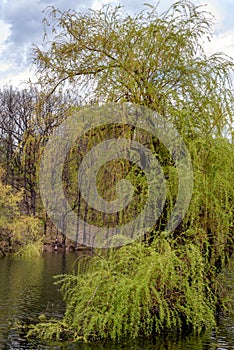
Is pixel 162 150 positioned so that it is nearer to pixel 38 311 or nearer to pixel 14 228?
pixel 38 311

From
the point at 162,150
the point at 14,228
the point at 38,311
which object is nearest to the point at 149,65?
the point at 162,150

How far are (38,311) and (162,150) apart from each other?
5.97 meters

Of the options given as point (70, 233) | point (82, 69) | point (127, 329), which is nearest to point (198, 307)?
point (127, 329)

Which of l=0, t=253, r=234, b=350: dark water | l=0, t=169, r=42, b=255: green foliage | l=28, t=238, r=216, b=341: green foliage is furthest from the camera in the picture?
l=0, t=169, r=42, b=255: green foliage

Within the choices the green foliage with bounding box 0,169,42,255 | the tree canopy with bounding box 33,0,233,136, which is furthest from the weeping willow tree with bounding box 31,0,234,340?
the green foliage with bounding box 0,169,42,255

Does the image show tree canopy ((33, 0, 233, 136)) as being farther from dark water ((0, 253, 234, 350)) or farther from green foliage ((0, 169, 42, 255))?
green foliage ((0, 169, 42, 255))

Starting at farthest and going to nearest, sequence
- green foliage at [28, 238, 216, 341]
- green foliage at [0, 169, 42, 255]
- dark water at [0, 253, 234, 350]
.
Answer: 1. green foliage at [0, 169, 42, 255]
2. dark water at [0, 253, 234, 350]
3. green foliage at [28, 238, 216, 341]

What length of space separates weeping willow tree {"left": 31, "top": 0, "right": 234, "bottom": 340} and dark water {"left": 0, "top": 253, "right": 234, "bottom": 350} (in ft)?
1.15

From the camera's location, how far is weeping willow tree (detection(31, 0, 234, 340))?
10766 millimetres

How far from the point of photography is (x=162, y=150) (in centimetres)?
1205

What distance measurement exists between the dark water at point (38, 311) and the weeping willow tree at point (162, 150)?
0.35 m

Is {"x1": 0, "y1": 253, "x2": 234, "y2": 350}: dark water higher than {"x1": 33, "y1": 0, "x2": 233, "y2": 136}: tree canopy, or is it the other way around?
{"x1": 33, "y1": 0, "x2": 233, "y2": 136}: tree canopy

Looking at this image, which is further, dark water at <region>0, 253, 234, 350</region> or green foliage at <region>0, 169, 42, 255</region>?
green foliage at <region>0, 169, 42, 255</region>

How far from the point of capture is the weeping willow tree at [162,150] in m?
10.8
